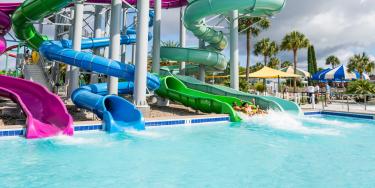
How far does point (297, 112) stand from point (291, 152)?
681 cm

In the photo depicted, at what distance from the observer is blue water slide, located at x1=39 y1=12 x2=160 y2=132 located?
29.2 ft

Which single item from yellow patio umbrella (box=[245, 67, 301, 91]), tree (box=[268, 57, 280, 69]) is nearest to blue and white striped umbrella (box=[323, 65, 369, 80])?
yellow patio umbrella (box=[245, 67, 301, 91])

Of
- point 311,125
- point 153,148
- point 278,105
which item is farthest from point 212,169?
point 278,105

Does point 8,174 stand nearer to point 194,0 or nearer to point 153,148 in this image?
point 153,148

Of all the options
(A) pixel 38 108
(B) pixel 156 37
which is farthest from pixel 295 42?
→ (A) pixel 38 108

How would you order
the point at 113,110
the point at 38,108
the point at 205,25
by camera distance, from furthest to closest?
the point at 205,25, the point at 113,110, the point at 38,108

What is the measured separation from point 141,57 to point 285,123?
616 cm

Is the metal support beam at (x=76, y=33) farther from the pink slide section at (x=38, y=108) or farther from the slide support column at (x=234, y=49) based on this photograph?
the slide support column at (x=234, y=49)

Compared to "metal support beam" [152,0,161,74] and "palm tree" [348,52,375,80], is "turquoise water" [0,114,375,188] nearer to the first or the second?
"metal support beam" [152,0,161,74]

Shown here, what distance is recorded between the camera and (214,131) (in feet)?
30.0

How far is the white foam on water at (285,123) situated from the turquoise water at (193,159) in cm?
20

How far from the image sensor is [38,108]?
8.33 metres

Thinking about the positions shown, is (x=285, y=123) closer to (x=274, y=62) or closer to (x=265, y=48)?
(x=265, y=48)

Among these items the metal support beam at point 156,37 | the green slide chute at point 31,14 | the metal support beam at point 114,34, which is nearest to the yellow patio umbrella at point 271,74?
the metal support beam at point 156,37
